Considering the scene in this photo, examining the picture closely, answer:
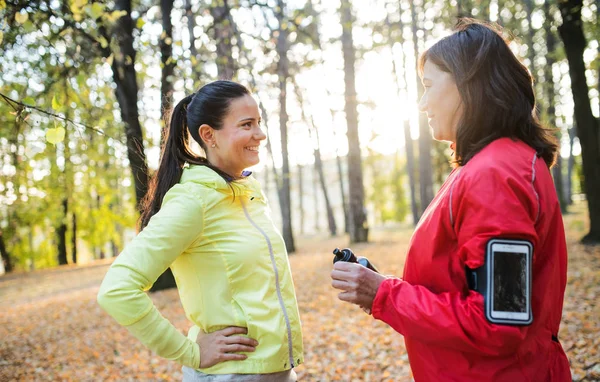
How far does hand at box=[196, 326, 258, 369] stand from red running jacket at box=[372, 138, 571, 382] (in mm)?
619

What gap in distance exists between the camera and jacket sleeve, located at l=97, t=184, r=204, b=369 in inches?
61.5

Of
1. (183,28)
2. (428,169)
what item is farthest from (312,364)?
(428,169)

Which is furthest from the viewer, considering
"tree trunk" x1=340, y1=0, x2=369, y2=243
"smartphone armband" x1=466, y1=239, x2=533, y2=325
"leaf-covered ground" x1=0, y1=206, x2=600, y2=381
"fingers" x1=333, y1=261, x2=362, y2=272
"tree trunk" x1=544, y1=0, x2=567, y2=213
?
"tree trunk" x1=340, y1=0, x2=369, y2=243

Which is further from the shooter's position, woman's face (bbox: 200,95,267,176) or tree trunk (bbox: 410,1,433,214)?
tree trunk (bbox: 410,1,433,214)

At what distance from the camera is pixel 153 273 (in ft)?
5.37

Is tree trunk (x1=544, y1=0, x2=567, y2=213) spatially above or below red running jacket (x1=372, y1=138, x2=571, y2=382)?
above

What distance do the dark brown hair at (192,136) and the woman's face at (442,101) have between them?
92 centimetres

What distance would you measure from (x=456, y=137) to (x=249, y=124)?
0.99 metres

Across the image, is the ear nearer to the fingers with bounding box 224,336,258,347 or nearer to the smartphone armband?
the fingers with bounding box 224,336,258,347

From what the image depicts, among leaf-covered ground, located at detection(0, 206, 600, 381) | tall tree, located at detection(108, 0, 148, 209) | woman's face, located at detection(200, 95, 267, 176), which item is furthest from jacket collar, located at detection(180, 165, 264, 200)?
tall tree, located at detection(108, 0, 148, 209)

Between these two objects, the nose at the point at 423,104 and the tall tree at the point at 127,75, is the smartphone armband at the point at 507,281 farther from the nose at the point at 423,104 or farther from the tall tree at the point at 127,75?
the tall tree at the point at 127,75

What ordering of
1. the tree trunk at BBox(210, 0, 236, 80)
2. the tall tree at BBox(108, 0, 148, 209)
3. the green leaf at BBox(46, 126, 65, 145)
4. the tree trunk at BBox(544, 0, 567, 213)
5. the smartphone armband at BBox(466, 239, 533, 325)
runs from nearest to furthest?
1. the smartphone armband at BBox(466, 239, 533, 325)
2. the green leaf at BBox(46, 126, 65, 145)
3. the tree trunk at BBox(210, 0, 236, 80)
4. the tall tree at BBox(108, 0, 148, 209)
5. the tree trunk at BBox(544, 0, 567, 213)

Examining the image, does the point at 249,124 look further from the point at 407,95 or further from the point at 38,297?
the point at 407,95

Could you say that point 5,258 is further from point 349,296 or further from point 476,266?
point 476,266
